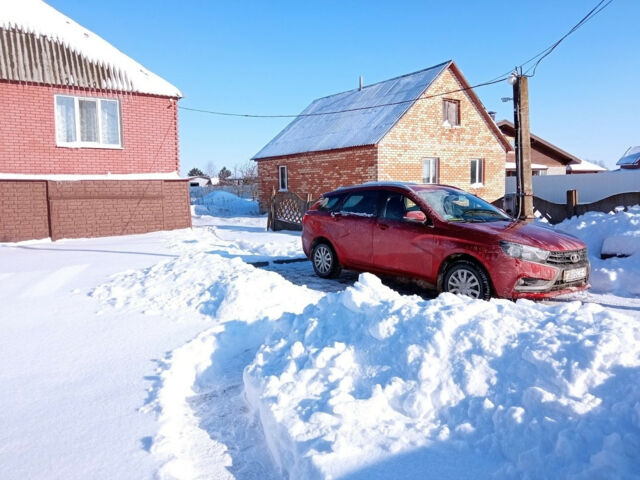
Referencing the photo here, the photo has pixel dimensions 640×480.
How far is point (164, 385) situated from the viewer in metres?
3.55

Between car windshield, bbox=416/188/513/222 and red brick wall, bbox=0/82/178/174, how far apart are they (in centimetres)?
947

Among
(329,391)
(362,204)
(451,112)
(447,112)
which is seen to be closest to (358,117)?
(447,112)

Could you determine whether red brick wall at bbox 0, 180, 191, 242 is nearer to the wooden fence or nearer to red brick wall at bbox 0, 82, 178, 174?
red brick wall at bbox 0, 82, 178, 174

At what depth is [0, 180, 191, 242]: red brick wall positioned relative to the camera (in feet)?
38.0

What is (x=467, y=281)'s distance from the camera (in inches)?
229

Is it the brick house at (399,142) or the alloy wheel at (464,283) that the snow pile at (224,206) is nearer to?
the brick house at (399,142)

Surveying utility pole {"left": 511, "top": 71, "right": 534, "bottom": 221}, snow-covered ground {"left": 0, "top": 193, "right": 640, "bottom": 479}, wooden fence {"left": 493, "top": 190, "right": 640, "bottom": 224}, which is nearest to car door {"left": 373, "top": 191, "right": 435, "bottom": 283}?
snow-covered ground {"left": 0, "top": 193, "right": 640, "bottom": 479}

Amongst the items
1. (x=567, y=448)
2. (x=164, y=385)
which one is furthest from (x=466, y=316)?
(x=164, y=385)

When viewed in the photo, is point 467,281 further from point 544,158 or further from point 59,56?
point 544,158

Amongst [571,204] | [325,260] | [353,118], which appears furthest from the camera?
[353,118]

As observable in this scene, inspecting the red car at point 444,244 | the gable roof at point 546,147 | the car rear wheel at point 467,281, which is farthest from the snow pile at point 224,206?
the car rear wheel at point 467,281

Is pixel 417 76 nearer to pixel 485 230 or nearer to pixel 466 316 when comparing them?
pixel 485 230

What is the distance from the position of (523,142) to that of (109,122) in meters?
10.7

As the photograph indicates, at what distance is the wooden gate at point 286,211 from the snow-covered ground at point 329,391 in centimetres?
1018
